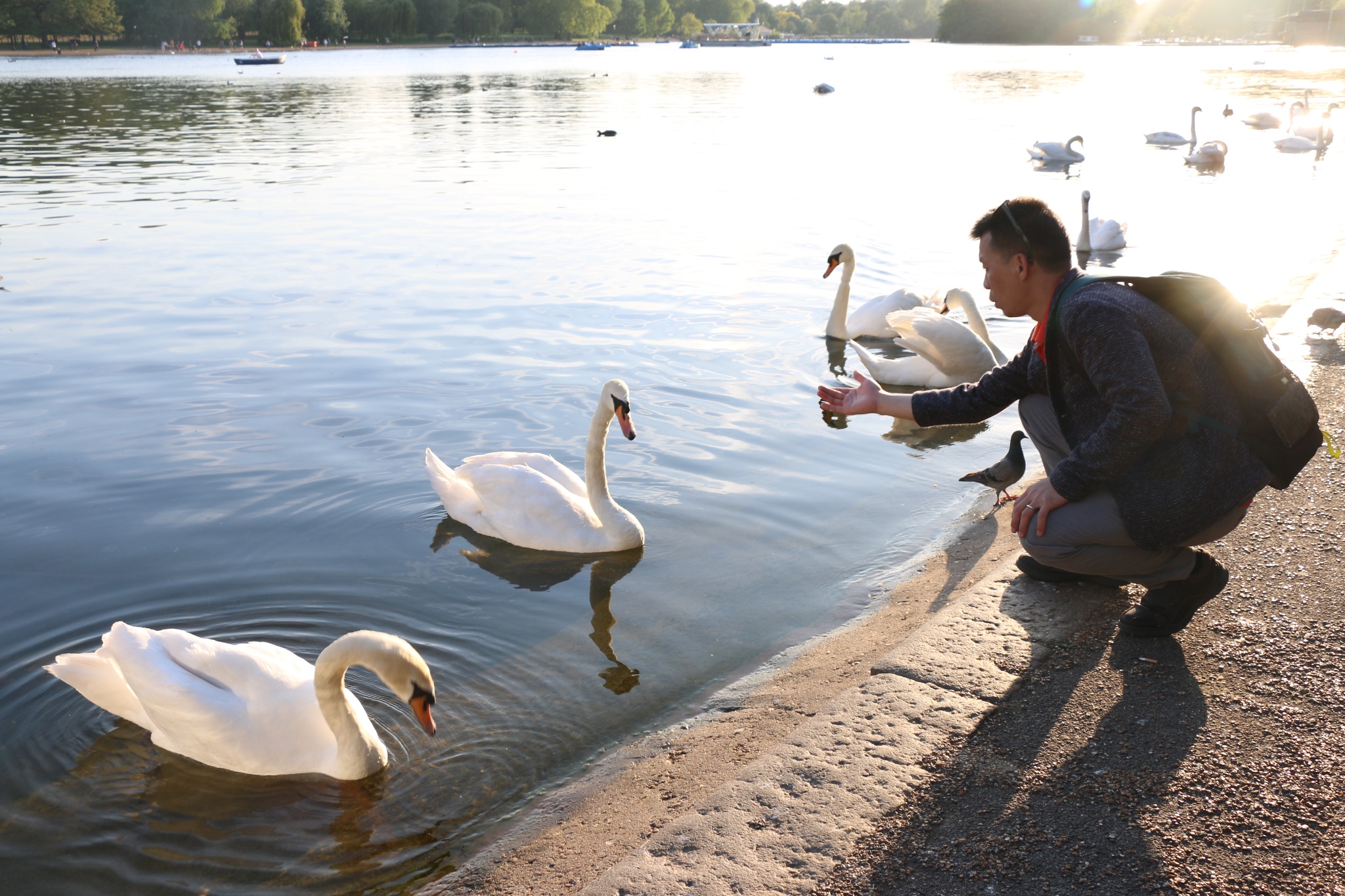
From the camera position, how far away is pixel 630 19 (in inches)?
6752

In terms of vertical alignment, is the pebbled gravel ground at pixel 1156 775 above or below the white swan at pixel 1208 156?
below

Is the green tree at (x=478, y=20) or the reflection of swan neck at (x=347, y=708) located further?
the green tree at (x=478, y=20)

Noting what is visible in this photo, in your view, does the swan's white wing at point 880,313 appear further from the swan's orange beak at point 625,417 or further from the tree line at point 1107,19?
the tree line at point 1107,19

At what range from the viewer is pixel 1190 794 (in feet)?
9.62

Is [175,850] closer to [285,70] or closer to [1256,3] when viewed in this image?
[285,70]

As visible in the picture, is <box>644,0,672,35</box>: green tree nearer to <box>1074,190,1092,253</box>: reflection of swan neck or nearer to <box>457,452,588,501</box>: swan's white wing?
<box>1074,190,1092,253</box>: reflection of swan neck

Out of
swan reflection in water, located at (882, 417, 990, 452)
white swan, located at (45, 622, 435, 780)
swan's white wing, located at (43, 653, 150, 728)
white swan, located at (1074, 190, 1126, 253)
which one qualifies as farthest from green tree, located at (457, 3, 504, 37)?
white swan, located at (45, 622, 435, 780)

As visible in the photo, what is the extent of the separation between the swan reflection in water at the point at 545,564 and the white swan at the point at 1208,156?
2089cm

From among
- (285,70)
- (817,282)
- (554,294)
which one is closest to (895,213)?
(817,282)

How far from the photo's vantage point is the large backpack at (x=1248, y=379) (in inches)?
128

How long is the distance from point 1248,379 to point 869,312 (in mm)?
7371

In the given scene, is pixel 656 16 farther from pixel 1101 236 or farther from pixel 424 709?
pixel 424 709

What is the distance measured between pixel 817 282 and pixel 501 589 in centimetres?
837

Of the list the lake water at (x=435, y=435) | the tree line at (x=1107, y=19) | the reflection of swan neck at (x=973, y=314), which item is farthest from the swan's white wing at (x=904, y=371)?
the tree line at (x=1107, y=19)
